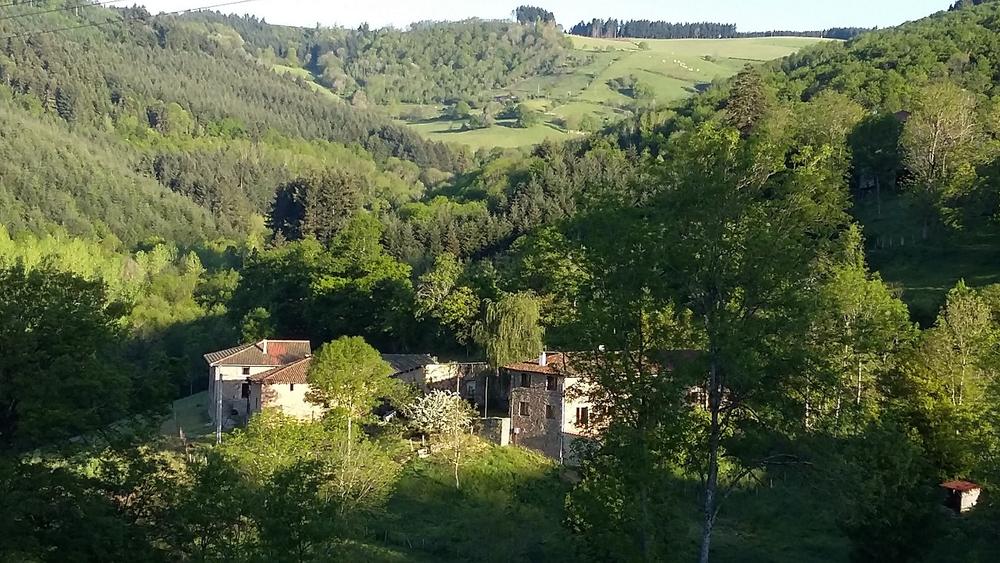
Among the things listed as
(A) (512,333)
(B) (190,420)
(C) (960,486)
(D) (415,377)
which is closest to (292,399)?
(D) (415,377)

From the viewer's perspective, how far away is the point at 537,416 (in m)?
36.1

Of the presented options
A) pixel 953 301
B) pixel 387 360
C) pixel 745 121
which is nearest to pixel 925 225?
pixel 745 121

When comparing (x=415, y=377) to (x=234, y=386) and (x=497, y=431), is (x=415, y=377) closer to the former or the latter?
(x=497, y=431)

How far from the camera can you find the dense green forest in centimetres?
1379

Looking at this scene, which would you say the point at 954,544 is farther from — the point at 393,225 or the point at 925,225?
the point at 393,225

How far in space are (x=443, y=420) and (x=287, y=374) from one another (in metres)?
7.33

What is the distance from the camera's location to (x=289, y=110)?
197500 millimetres

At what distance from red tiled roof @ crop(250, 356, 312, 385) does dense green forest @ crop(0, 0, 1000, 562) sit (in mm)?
2577

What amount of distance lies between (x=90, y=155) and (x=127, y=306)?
121 m

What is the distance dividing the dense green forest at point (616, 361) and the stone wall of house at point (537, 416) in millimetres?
816

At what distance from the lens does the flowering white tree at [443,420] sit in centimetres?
3459

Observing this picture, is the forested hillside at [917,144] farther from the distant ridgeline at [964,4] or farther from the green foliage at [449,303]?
the distant ridgeline at [964,4]

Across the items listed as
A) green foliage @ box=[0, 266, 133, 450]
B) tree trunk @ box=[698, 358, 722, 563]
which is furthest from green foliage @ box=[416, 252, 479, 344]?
tree trunk @ box=[698, 358, 722, 563]

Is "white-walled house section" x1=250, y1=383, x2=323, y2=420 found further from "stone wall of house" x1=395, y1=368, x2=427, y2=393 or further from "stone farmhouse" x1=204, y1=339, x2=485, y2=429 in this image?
"stone wall of house" x1=395, y1=368, x2=427, y2=393
